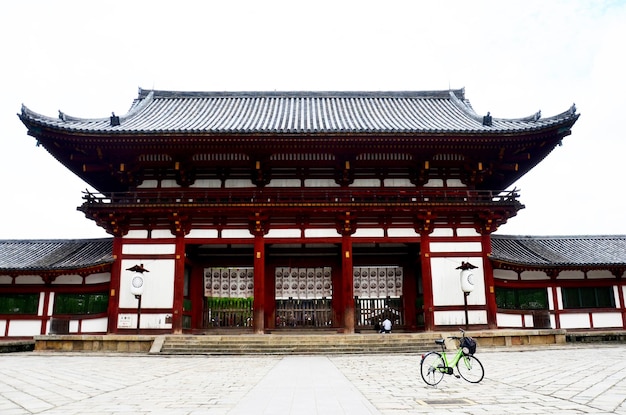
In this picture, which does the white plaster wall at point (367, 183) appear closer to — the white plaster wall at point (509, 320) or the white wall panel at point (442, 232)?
the white wall panel at point (442, 232)

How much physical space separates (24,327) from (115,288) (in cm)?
483

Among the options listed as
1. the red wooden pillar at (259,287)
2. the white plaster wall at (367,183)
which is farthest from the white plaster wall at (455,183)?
the red wooden pillar at (259,287)

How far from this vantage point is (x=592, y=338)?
799 inches

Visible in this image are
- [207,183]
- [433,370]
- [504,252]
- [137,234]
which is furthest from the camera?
[504,252]

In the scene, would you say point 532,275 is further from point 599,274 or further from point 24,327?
point 24,327

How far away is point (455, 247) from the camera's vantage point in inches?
782

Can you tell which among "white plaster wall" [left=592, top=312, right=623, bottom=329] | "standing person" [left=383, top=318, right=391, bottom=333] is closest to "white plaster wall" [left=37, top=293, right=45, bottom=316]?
"standing person" [left=383, top=318, right=391, bottom=333]

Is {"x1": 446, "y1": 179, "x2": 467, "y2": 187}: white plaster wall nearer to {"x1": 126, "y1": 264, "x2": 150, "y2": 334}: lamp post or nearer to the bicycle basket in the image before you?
the bicycle basket

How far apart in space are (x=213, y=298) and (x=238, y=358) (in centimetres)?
690

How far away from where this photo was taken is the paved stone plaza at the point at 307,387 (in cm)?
680

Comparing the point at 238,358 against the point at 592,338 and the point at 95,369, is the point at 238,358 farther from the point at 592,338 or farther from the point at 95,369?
the point at 592,338

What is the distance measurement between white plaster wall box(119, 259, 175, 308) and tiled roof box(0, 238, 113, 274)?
3.74 feet

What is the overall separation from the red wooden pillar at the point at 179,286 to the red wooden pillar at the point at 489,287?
42.4 feet

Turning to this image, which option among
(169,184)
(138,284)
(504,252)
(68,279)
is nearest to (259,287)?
(138,284)
